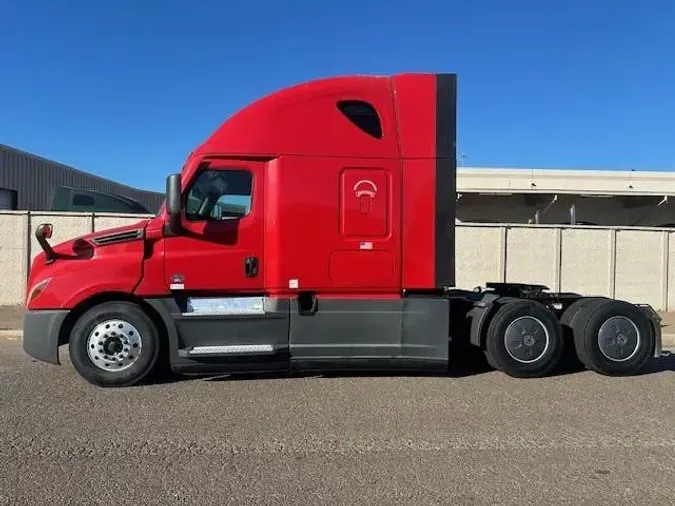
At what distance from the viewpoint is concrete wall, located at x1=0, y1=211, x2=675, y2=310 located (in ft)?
46.4

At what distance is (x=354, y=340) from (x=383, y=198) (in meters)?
1.64

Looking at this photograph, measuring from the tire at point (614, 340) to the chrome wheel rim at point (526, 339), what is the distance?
56 cm

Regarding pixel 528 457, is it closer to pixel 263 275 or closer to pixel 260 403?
pixel 260 403

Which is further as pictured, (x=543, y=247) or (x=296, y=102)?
(x=543, y=247)

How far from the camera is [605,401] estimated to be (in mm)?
6406

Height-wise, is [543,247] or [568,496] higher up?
[543,247]

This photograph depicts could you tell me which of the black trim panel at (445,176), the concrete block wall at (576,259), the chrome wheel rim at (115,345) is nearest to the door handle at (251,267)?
the chrome wheel rim at (115,345)

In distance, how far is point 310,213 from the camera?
22.6 ft

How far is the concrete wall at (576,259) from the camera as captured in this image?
14133 millimetres

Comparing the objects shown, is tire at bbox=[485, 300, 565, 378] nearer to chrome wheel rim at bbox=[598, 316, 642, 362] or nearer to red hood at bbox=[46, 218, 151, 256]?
chrome wheel rim at bbox=[598, 316, 642, 362]

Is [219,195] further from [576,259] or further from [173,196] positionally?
[576,259]

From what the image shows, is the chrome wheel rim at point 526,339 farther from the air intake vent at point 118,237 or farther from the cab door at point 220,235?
the air intake vent at point 118,237

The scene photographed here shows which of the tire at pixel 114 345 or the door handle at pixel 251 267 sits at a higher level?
the door handle at pixel 251 267

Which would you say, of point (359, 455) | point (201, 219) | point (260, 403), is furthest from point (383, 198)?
point (359, 455)
